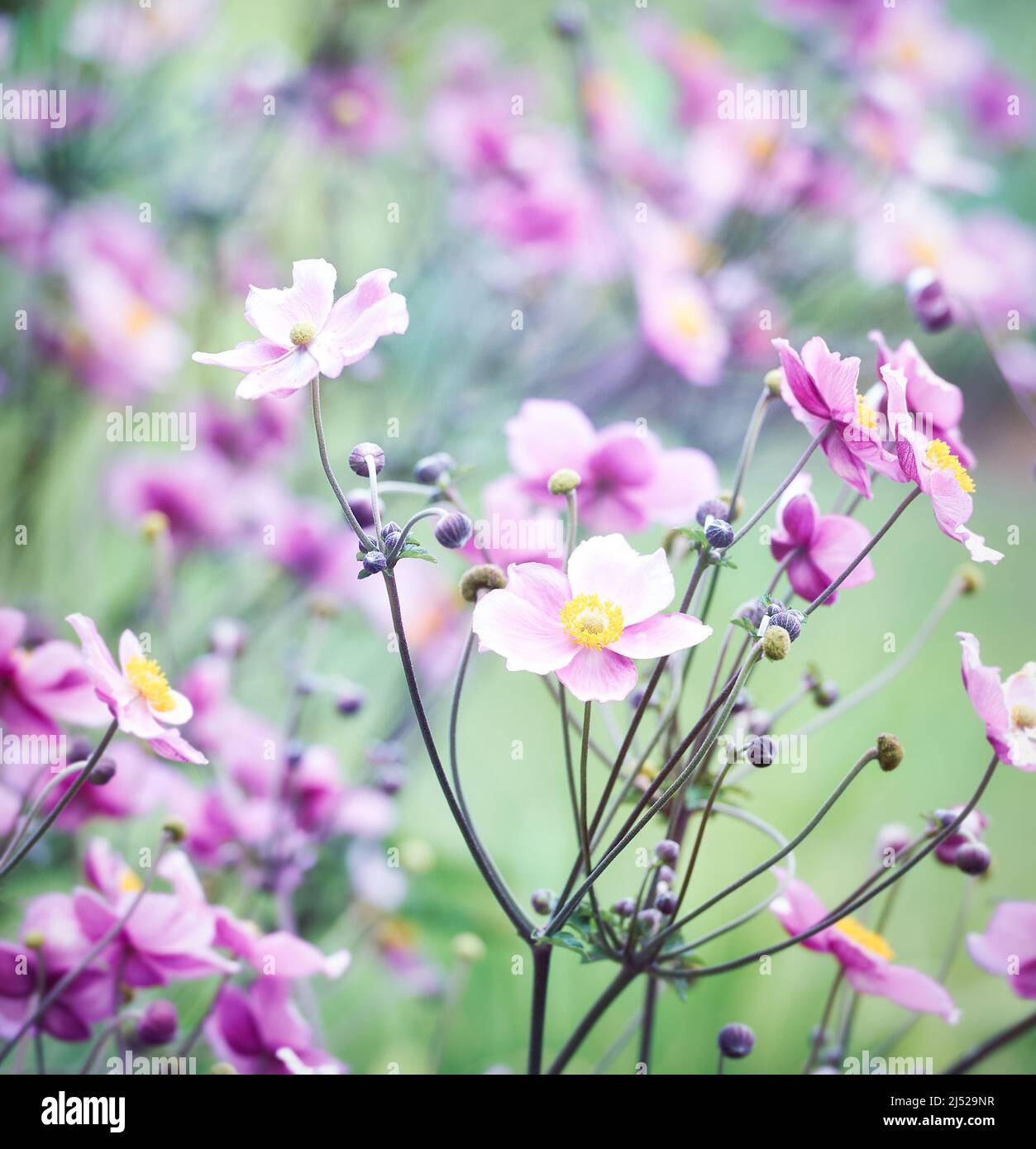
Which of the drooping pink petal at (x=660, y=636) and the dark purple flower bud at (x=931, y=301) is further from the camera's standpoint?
the dark purple flower bud at (x=931, y=301)

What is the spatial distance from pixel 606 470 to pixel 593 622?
3.9 inches

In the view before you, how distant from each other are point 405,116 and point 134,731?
774mm

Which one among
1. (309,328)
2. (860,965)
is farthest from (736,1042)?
(309,328)

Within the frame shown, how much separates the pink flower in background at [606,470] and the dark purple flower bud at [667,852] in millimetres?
125

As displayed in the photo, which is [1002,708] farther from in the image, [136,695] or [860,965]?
[136,695]

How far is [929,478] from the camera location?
308 mm

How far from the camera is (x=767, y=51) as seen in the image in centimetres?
A: 117

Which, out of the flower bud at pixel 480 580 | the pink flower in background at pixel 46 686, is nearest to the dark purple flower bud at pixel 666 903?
the flower bud at pixel 480 580

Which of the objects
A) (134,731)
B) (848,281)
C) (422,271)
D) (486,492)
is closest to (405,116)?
(422,271)

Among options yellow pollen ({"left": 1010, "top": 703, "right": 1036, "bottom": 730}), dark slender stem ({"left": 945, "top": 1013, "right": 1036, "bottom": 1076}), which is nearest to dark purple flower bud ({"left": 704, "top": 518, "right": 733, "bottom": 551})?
yellow pollen ({"left": 1010, "top": 703, "right": 1036, "bottom": 730})

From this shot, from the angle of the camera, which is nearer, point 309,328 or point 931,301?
point 309,328

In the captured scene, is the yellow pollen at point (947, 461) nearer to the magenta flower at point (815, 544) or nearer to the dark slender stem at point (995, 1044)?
the magenta flower at point (815, 544)

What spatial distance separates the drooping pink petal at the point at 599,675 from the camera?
31 centimetres

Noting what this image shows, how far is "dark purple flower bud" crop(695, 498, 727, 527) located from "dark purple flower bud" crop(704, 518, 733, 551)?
15mm
